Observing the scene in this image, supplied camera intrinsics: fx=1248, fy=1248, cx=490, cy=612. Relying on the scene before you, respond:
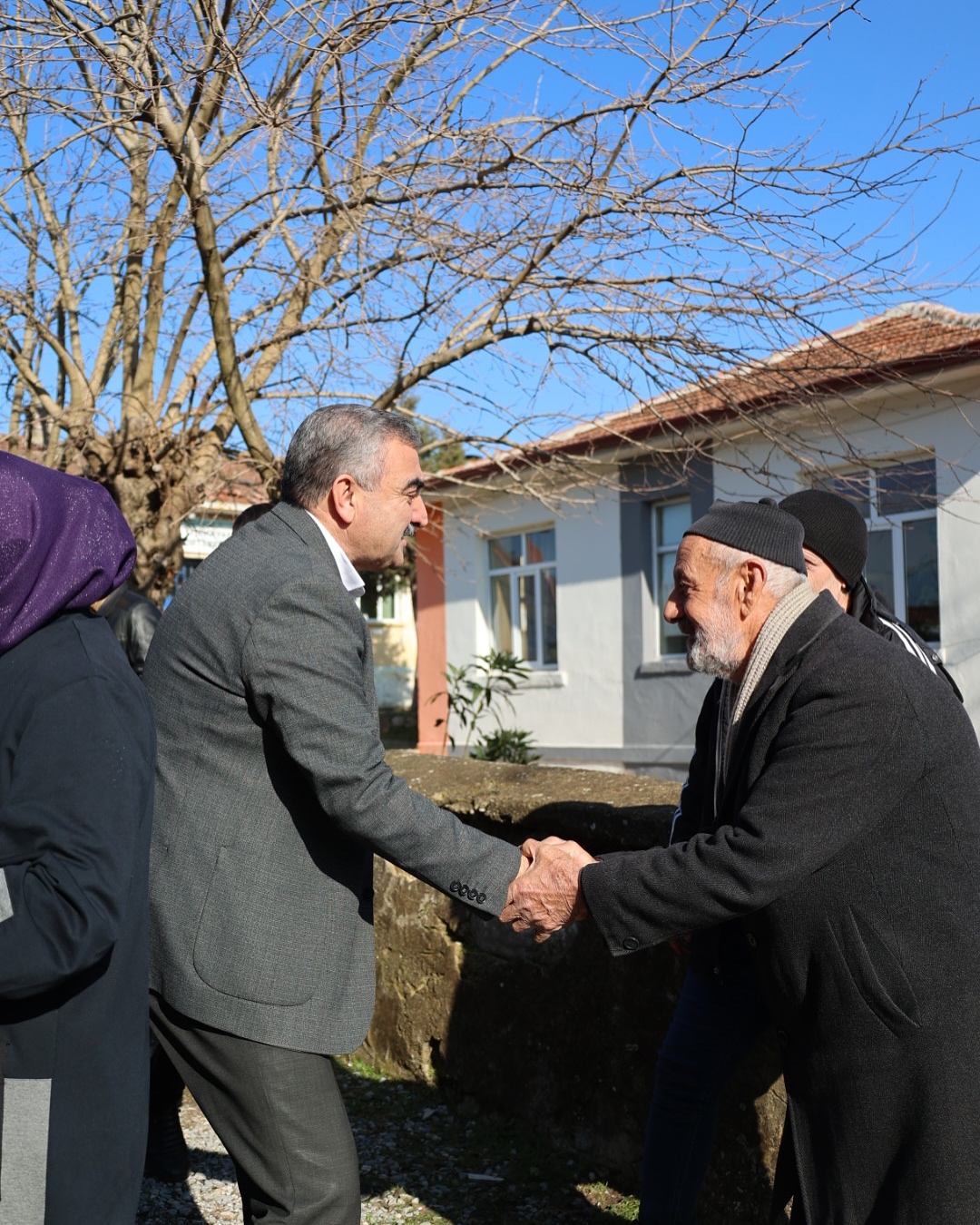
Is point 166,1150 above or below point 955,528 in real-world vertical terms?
below

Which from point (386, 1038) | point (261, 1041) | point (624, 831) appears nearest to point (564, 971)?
point (624, 831)

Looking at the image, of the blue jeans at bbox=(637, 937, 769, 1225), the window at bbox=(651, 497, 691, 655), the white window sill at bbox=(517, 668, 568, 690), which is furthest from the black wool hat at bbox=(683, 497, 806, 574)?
the white window sill at bbox=(517, 668, 568, 690)

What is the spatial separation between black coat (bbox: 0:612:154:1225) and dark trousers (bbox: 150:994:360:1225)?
1.52 ft

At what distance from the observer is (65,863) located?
1.73m

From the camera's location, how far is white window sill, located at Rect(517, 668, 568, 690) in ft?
53.8

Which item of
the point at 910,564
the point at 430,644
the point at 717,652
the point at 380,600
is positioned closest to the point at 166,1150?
the point at 717,652

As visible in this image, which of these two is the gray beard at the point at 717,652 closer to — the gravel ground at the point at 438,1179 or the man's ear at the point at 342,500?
the man's ear at the point at 342,500

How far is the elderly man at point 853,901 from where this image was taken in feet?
7.23

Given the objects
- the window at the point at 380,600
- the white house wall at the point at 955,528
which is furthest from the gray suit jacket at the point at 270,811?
the window at the point at 380,600

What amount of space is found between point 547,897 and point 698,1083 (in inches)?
22.1

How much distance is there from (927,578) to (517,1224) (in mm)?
9910

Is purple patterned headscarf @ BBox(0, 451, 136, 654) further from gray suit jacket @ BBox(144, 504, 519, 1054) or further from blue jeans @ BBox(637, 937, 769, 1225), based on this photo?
blue jeans @ BBox(637, 937, 769, 1225)

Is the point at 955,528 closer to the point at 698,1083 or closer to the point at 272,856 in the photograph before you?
the point at 698,1083

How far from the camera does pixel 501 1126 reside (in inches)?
158
